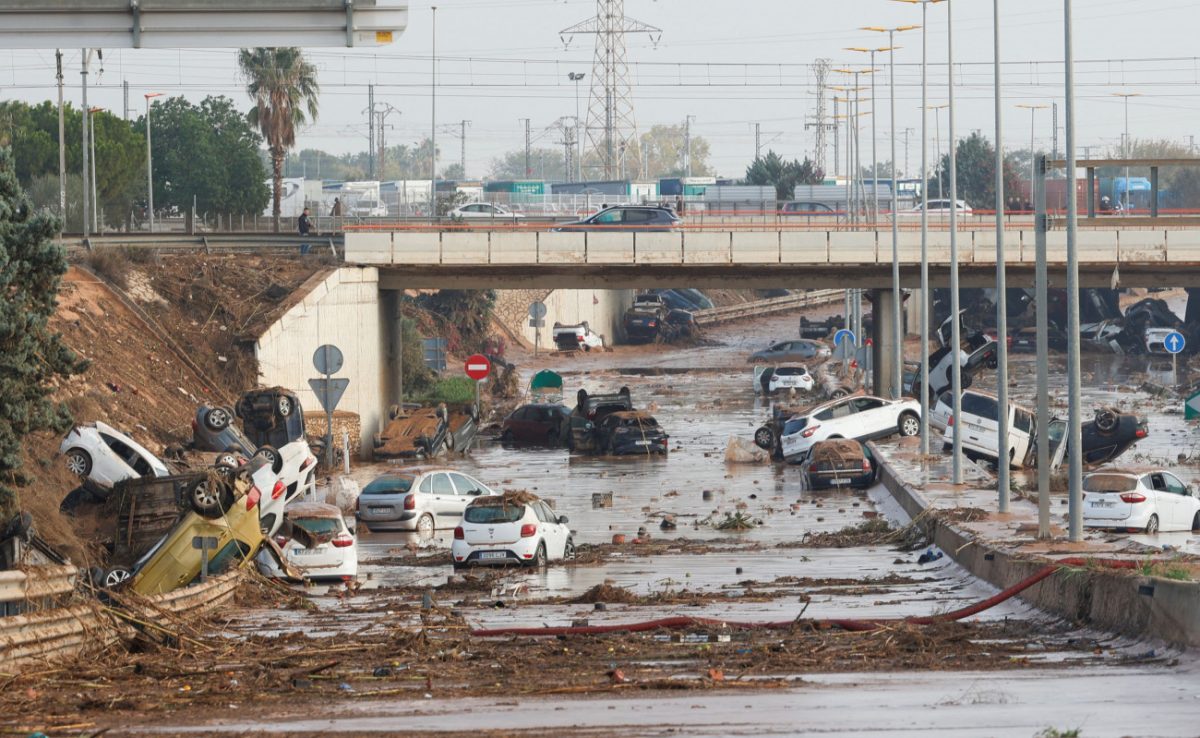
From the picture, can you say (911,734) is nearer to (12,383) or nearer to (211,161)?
(12,383)

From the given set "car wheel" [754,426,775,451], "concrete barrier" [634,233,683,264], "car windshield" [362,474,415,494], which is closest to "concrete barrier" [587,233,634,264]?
"concrete barrier" [634,233,683,264]

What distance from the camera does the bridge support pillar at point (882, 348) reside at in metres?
54.5

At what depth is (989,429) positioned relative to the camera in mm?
37969

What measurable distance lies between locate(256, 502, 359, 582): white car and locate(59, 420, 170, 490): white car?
227 inches

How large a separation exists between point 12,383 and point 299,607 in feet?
15.6

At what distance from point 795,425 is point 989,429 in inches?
272

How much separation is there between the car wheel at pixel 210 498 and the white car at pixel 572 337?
2568 inches

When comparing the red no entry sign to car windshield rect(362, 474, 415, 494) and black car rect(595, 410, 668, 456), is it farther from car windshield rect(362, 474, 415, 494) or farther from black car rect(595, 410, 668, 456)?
A: car windshield rect(362, 474, 415, 494)

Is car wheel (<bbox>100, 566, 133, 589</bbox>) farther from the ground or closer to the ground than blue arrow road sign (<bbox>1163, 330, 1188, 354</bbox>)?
closer to the ground

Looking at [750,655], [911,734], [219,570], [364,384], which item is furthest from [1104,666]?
[364,384]

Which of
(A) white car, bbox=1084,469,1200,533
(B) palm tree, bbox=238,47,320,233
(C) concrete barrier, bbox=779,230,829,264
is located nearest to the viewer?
(A) white car, bbox=1084,469,1200,533

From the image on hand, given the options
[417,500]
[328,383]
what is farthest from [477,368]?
[417,500]

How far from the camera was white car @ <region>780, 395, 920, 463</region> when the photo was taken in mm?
43406

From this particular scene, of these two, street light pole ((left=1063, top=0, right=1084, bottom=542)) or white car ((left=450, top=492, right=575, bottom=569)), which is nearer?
street light pole ((left=1063, top=0, right=1084, bottom=542))
